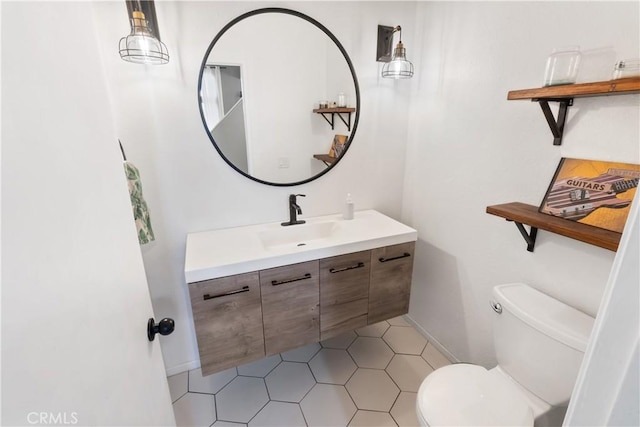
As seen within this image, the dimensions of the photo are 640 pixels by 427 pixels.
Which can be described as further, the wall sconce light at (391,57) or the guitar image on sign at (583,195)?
the wall sconce light at (391,57)

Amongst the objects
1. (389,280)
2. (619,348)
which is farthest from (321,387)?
Result: (619,348)

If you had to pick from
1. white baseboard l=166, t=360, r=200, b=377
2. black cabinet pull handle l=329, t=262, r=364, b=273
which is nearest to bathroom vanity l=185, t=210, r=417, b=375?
black cabinet pull handle l=329, t=262, r=364, b=273

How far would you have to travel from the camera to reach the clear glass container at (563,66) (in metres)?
1.02

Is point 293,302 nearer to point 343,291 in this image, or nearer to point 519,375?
point 343,291

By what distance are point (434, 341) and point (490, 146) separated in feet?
4.35

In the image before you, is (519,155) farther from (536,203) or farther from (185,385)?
(185,385)

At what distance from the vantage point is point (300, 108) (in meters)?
1.66

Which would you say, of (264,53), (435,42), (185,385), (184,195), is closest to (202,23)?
(264,53)

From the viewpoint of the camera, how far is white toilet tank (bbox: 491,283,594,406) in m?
1.01

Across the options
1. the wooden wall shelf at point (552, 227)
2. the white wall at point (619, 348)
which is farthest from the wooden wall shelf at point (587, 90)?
the white wall at point (619, 348)

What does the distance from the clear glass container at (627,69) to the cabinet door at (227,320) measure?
1.46 metres

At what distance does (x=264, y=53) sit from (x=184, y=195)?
0.87m

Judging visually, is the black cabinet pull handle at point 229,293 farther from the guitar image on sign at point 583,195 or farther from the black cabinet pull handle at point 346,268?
the guitar image on sign at point 583,195

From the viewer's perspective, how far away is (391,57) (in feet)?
5.68
